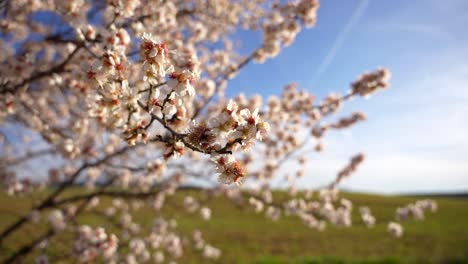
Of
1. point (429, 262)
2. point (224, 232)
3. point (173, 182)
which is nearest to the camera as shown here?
point (173, 182)

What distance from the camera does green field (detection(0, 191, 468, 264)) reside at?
11.2 metres

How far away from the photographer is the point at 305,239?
1739 centimetres

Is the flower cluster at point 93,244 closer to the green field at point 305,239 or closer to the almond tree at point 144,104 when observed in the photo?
the almond tree at point 144,104

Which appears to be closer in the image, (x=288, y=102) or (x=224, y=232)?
(x=288, y=102)

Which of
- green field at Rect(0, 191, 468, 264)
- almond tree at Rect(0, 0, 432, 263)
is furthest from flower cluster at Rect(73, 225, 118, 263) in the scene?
green field at Rect(0, 191, 468, 264)

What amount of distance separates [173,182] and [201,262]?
4.23m

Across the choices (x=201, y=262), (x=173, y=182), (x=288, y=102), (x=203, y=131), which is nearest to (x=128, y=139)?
(x=203, y=131)

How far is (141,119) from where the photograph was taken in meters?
2.09

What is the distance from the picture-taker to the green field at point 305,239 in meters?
11.2

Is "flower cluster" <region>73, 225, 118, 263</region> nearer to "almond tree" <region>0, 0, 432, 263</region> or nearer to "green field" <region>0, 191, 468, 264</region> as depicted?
"almond tree" <region>0, 0, 432, 263</region>

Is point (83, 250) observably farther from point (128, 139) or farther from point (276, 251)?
point (276, 251)

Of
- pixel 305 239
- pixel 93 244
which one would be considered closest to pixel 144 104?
pixel 93 244

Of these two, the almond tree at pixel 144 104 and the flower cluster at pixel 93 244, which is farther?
the flower cluster at pixel 93 244

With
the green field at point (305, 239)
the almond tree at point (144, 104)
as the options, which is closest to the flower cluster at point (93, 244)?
the almond tree at point (144, 104)
